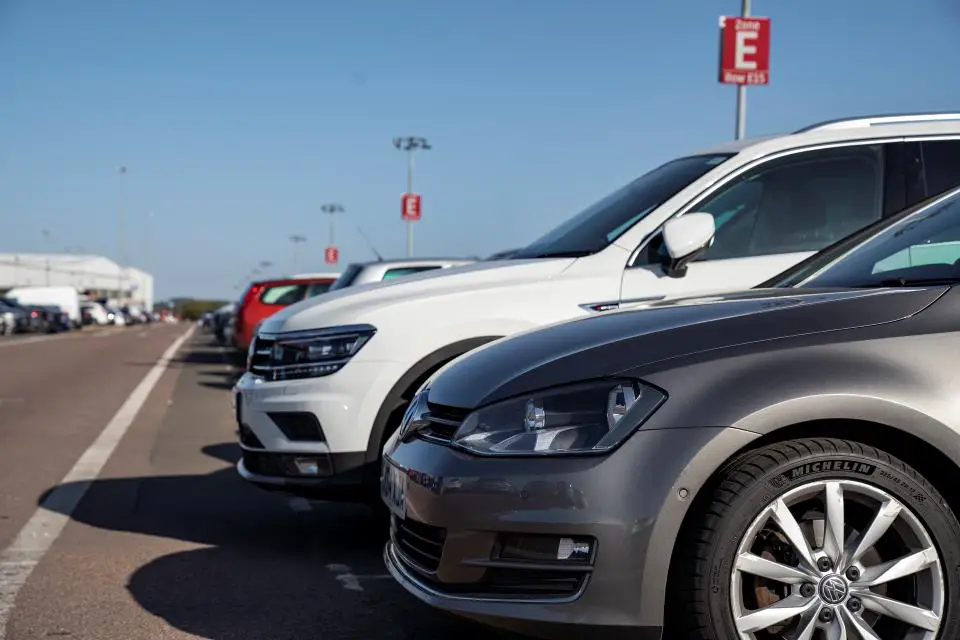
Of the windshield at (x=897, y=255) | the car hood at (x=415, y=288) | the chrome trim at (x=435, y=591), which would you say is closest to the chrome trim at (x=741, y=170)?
the car hood at (x=415, y=288)

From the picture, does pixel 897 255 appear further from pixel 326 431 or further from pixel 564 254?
pixel 326 431

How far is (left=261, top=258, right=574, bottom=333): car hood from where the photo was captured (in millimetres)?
5609

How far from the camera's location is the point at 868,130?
5.95 meters

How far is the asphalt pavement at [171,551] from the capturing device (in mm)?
4352

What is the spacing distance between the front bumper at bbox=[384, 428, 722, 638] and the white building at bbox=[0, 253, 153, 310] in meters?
115

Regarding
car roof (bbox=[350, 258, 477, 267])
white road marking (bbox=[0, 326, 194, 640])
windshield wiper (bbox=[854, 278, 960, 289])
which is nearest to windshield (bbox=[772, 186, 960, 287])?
windshield wiper (bbox=[854, 278, 960, 289])

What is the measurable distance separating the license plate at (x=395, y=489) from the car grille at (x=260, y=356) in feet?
6.68

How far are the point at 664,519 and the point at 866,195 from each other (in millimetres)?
3369

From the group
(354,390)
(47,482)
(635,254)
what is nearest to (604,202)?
(635,254)

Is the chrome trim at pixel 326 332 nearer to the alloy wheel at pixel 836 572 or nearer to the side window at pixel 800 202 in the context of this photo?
the side window at pixel 800 202

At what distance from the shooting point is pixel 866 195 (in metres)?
5.90

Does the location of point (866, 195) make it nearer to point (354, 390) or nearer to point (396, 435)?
point (354, 390)

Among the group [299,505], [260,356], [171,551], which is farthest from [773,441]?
[299,505]

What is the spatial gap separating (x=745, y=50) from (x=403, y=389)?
31.0 feet
